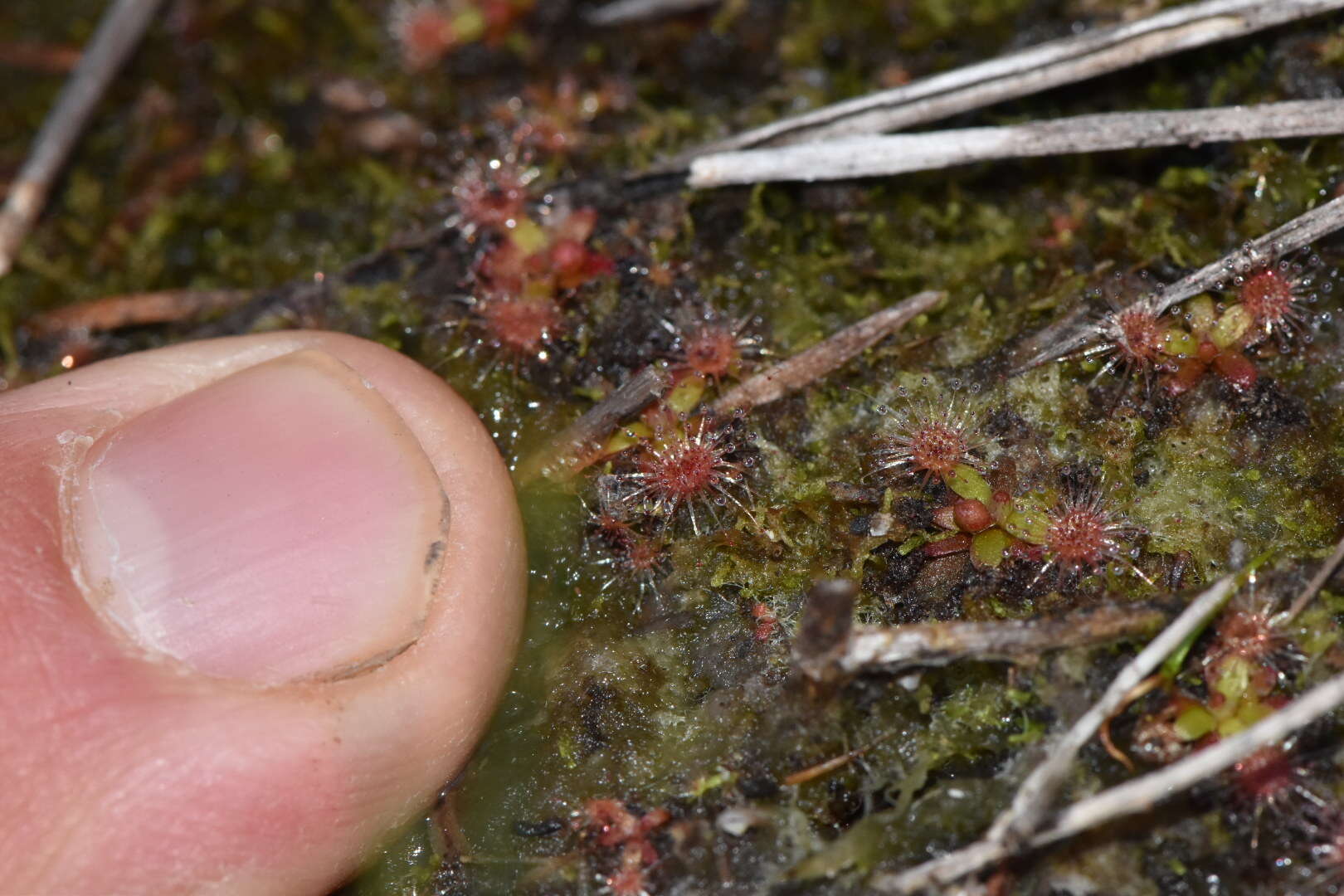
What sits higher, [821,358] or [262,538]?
[262,538]

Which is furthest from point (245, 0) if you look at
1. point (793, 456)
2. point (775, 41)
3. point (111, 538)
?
point (793, 456)

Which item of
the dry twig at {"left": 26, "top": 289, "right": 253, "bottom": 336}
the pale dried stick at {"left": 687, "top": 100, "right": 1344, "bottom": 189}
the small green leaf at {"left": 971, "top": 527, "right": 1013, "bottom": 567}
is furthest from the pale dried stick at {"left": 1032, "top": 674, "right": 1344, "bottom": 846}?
the dry twig at {"left": 26, "top": 289, "right": 253, "bottom": 336}

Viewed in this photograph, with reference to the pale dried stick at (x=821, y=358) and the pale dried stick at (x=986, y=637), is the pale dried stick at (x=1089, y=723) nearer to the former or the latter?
the pale dried stick at (x=986, y=637)

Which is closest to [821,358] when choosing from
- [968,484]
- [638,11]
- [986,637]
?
[968,484]

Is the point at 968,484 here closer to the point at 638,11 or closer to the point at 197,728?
the point at 197,728

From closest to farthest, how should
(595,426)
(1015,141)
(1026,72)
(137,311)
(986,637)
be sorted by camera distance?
(986,637) < (595,426) < (1015,141) < (1026,72) < (137,311)

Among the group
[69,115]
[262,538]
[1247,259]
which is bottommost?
[262,538]
